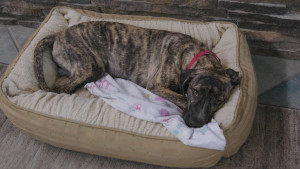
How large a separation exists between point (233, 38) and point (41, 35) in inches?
74.0

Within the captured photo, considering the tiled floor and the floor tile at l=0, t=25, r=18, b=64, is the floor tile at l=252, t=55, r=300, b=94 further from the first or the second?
the floor tile at l=0, t=25, r=18, b=64

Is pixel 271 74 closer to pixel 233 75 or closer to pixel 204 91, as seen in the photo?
pixel 233 75

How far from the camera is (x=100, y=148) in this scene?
210cm

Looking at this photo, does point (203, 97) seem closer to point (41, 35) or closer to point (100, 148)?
point (100, 148)

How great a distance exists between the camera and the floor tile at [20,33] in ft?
11.3

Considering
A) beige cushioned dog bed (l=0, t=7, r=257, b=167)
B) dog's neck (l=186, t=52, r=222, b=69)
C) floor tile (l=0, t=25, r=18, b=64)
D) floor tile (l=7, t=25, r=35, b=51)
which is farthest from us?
floor tile (l=7, t=25, r=35, b=51)

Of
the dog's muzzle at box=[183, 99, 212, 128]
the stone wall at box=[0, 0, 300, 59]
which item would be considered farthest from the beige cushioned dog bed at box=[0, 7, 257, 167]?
the stone wall at box=[0, 0, 300, 59]

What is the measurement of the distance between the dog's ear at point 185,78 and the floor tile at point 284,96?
961 millimetres

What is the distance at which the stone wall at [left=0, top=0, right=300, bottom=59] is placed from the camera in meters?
2.81

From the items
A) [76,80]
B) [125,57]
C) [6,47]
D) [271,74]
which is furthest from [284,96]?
[6,47]

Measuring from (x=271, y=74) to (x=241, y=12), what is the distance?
0.73 metres

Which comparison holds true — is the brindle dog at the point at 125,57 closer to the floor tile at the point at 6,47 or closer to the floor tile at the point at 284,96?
the floor tile at the point at 284,96

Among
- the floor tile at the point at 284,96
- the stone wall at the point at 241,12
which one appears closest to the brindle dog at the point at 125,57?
the stone wall at the point at 241,12

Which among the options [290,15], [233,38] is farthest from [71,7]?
[290,15]
